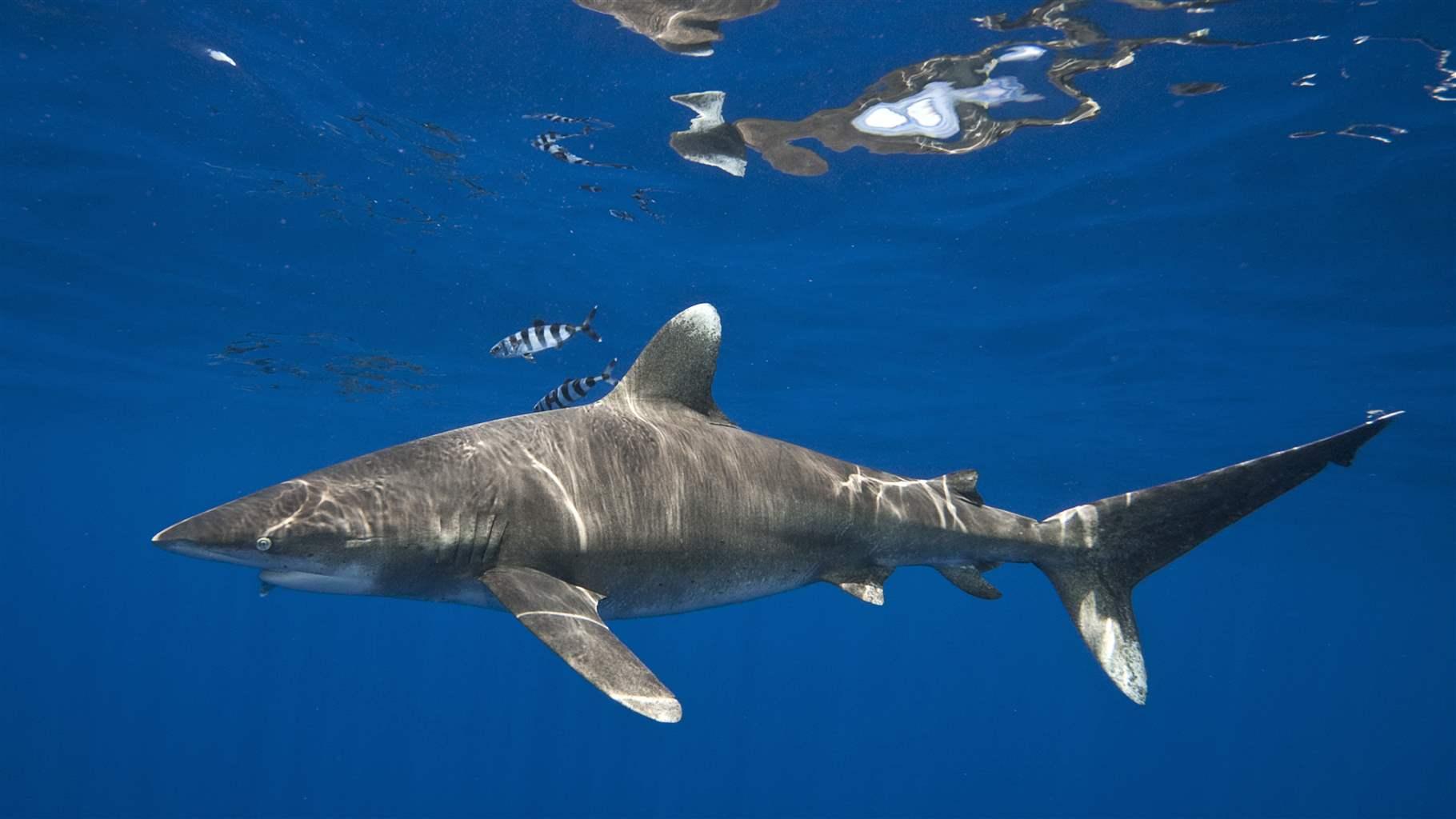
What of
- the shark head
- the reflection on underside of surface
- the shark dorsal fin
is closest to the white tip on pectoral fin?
the shark dorsal fin

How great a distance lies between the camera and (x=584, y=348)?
74.9 feet

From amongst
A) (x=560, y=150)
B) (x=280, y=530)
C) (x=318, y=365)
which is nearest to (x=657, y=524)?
(x=280, y=530)

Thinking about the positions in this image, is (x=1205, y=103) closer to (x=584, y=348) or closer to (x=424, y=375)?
(x=584, y=348)

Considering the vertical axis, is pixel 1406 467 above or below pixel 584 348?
below

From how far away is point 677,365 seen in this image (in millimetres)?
5488

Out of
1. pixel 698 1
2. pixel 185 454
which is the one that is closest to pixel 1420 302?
pixel 698 1

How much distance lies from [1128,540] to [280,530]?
528cm

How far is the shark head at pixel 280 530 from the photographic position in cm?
376

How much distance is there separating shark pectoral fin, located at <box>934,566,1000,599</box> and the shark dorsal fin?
2074 mm

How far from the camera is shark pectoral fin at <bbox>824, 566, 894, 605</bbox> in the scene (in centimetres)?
548

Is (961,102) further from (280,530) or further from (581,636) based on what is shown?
(280,530)

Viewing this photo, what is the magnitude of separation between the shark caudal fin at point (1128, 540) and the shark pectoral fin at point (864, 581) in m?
1.24

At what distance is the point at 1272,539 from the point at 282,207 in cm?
4732

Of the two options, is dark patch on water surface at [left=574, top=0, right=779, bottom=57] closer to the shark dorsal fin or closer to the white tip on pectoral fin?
the shark dorsal fin
